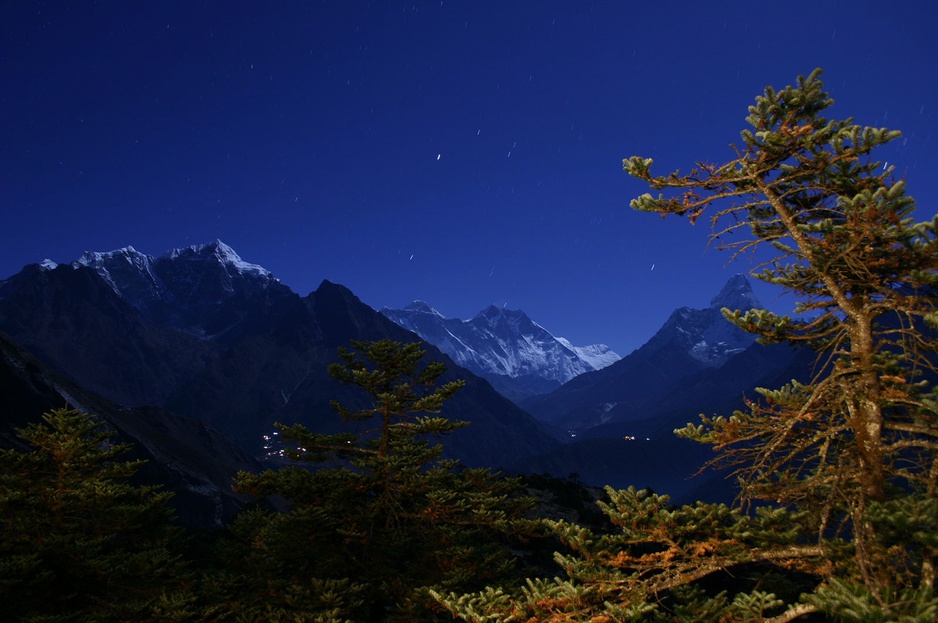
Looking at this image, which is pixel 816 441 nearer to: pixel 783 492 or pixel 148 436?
pixel 783 492

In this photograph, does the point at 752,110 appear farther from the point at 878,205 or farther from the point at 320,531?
the point at 320,531

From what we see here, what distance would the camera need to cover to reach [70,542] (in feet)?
44.8

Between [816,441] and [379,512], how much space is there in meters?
12.4

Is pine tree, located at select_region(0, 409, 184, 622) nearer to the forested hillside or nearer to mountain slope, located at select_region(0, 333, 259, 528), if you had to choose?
the forested hillside

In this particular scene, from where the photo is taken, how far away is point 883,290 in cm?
563

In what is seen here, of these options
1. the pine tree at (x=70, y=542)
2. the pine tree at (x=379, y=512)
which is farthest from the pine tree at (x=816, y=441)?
the pine tree at (x=70, y=542)

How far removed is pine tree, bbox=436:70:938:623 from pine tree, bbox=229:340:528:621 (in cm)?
807

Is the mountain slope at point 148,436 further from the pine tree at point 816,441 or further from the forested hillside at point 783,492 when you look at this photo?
the pine tree at point 816,441

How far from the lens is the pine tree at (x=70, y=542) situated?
12.4m

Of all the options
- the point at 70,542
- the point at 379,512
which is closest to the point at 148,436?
the point at 70,542

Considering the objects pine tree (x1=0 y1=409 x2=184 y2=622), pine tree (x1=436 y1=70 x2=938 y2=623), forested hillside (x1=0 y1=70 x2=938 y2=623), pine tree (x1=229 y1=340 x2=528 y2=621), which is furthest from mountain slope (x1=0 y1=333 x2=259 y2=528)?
pine tree (x1=436 y1=70 x2=938 y2=623)

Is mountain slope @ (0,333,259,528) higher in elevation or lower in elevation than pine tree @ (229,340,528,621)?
higher

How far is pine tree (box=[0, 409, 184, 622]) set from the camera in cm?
1240

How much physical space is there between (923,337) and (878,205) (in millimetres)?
1774
